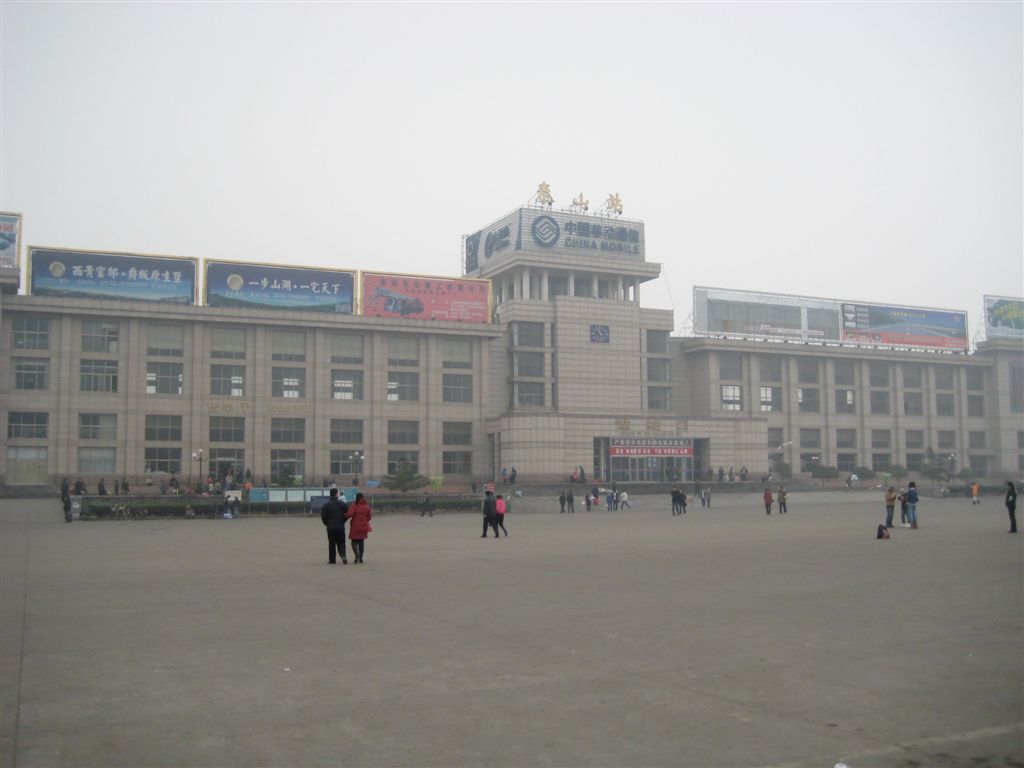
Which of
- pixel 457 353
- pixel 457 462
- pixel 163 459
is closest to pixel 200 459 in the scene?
pixel 163 459

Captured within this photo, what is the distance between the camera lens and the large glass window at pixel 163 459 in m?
71.2

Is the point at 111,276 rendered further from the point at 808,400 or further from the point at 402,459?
the point at 808,400

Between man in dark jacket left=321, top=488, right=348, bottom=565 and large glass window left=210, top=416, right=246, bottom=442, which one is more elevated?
large glass window left=210, top=416, right=246, bottom=442

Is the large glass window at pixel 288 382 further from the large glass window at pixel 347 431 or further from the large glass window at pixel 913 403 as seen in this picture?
the large glass window at pixel 913 403

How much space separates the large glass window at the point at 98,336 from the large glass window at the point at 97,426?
491cm

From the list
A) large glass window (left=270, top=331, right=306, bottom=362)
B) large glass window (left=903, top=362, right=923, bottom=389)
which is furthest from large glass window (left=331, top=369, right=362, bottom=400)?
large glass window (left=903, top=362, right=923, bottom=389)

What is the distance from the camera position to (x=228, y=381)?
243 ft

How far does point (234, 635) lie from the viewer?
11.6 m

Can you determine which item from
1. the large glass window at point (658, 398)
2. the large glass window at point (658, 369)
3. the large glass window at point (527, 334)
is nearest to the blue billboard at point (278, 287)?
the large glass window at point (527, 334)

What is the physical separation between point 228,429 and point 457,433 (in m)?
18.9

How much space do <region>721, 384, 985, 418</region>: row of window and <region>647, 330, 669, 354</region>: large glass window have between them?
26.8ft

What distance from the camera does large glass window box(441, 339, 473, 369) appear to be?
267ft

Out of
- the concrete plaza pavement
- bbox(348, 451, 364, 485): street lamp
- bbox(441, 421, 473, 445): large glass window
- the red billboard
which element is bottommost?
the concrete plaza pavement

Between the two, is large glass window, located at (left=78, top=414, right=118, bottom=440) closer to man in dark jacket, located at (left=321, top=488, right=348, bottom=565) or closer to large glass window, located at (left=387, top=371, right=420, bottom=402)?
large glass window, located at (left=387, top=371, right=420, bottom=402)
